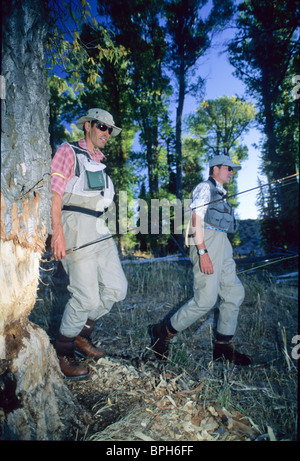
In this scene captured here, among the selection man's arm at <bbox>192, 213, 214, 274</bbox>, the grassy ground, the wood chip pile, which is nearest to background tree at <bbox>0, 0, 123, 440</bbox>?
the wood chip pile

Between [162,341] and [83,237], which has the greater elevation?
[83,237]

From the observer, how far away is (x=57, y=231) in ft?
7.39

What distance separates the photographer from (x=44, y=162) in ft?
6.30

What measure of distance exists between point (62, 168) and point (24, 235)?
886 millimetres

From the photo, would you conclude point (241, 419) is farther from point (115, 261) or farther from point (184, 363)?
point (115, 261)

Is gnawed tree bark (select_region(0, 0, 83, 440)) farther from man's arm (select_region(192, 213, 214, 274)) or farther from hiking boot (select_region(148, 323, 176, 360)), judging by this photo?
man's arm (select_region(192, 213, 214, 274))

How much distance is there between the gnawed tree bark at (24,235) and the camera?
1.57 m

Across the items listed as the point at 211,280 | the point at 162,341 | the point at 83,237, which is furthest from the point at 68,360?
the point at 211,280

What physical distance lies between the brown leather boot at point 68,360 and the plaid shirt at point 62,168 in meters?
1.44

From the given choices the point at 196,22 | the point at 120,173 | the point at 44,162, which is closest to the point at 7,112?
the point at 44,162

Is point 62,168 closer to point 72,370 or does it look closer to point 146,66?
point 72,370


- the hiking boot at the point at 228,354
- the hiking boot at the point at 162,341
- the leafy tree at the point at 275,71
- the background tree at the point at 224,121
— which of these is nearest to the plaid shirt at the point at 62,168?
the hiking boot at the point at 162,341

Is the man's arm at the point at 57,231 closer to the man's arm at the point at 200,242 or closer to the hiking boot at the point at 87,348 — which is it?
the hiking boot at the point at 87,348
